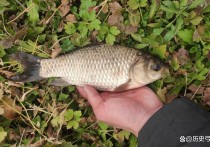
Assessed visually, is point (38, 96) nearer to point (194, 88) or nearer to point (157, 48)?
point (157, 48)

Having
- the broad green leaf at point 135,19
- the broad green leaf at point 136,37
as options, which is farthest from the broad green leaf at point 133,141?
the broad green leaf at point 135,19

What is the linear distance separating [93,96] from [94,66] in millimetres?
196

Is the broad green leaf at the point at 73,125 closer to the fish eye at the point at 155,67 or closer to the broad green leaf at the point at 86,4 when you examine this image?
the fish eye at the point at 155,67

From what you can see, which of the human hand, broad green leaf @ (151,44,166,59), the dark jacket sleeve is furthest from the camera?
broad green leaf @ (151,44,166,59)

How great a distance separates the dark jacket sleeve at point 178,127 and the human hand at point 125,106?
0.51 ft

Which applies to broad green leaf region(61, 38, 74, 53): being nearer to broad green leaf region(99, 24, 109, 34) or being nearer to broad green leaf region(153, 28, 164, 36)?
broad green leaf region(99, 24, 109, 34)

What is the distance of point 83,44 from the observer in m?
2.59

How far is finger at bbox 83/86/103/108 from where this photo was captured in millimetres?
2406

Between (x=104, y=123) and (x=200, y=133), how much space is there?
0.79 metres

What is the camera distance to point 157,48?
250 cm

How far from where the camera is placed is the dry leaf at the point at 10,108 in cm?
252

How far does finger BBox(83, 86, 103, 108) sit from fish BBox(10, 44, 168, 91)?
0.04 m

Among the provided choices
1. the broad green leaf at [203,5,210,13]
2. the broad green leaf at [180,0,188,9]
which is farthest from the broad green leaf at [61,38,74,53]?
the broad green leaf at [203,5,210,13]

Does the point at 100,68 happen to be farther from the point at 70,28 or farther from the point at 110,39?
the point at 70,28
